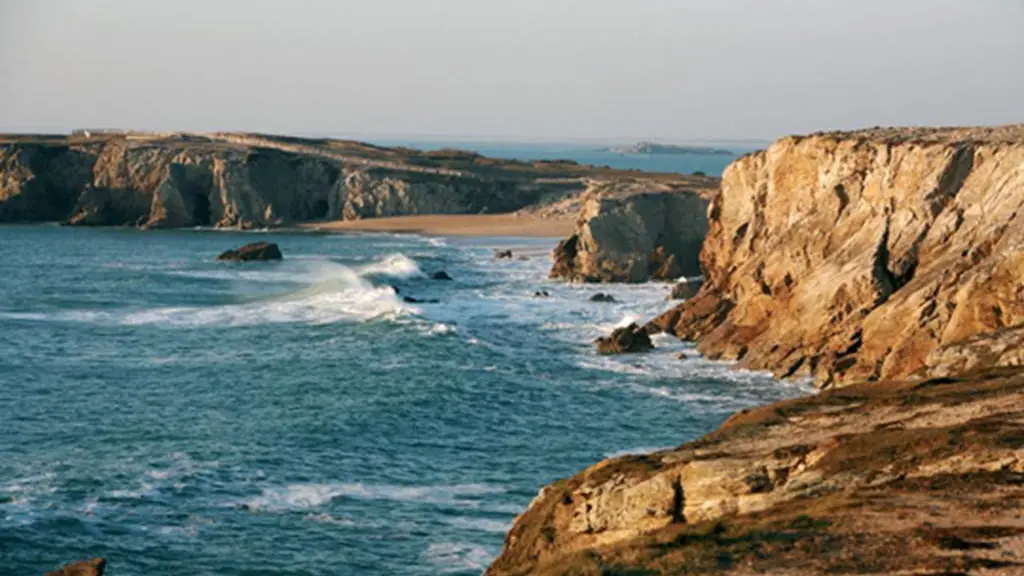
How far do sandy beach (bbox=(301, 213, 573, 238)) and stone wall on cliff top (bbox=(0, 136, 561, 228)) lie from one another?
2.79 metres

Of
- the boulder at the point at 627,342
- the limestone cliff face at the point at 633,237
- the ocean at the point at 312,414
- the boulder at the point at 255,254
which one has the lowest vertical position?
the boulder at the point at 255,254

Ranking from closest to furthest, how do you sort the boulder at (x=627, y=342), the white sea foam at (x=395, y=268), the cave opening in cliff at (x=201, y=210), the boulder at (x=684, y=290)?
the boulder at (x=627, y=342), the boulder at (x=684, y=290), the white sea foam at (x=395, y=268), the cave opening in cliff at (x=201, y=210)

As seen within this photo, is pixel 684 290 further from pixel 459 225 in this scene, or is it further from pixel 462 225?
pixel 459 225

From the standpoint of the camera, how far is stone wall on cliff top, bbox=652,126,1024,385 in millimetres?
35625

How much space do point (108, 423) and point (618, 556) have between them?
2121cm

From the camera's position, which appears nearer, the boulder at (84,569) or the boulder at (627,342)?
the boulder at (84,569)

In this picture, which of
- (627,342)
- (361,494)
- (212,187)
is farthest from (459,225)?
(361,494)

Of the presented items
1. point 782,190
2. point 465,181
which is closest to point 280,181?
point 465,181

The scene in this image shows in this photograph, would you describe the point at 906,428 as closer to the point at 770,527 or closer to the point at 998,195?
the point at 770,527

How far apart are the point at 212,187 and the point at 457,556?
87.9m

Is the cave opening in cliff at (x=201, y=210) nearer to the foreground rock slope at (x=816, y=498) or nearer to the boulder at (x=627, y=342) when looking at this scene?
the boulder at (x=627, y=342)

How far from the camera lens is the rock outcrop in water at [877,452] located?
1472cm

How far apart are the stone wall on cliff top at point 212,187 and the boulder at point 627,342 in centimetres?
6494

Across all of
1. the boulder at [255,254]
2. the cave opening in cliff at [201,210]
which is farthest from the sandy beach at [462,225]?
the boulder at [255,254]
